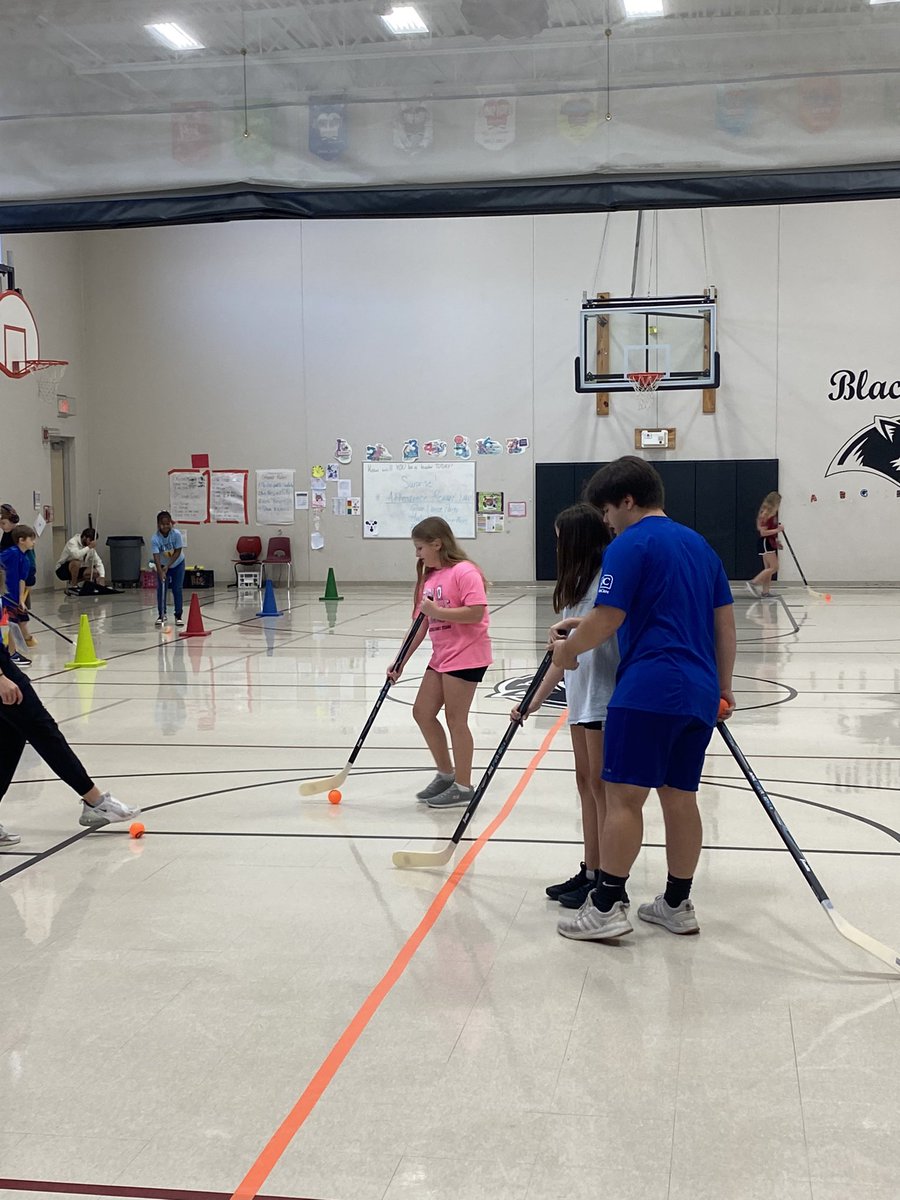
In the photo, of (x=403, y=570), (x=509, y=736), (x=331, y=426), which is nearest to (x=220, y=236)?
(x=331, y=426)

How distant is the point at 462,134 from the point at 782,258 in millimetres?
19364

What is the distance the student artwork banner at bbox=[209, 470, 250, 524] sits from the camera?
76.3 ft

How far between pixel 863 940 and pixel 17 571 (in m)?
10.8

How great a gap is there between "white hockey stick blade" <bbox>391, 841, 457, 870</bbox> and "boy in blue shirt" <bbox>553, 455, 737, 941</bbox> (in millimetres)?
1039

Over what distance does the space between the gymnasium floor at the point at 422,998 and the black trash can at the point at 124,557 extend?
16.2 metres

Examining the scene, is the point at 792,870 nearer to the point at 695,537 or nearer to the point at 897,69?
the point at 695,537

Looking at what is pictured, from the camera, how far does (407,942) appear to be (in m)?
4.11

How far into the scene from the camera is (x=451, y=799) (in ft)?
20.0

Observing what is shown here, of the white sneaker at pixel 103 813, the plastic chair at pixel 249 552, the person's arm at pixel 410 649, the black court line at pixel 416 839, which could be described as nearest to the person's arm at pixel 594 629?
the black court line at pixel 416 839

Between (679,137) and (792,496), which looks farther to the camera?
(792,496)

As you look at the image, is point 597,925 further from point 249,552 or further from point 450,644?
point 249,552

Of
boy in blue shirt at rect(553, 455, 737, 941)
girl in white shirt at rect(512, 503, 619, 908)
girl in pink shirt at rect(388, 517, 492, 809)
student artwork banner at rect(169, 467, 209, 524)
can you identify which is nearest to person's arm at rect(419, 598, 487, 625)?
girl in pink shirt at rect(388, 517, 492, 809)

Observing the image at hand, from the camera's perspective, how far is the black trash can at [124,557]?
22.9 m

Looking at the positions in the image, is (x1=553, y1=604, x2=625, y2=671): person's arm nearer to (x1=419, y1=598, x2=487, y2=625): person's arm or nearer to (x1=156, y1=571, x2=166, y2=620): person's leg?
(x1=419, y1=598, x2=487, y2=625): person's arm
